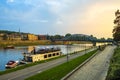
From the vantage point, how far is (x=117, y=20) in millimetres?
58062

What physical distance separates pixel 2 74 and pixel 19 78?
5.12 meters

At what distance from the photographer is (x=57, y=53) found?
83.6m

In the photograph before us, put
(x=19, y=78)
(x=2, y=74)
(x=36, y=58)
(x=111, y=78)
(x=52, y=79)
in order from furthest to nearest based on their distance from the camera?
(x=36, y=58)
(x=2, y=74)
(x=19, y=78)
(x=52, y=79)
(x=111, y=78)

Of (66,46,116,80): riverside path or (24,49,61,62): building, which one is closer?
(66,46,116,80): riverside path

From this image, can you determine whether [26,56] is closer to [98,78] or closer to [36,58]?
[36,58]

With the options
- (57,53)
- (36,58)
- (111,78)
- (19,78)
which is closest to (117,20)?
(36,58)

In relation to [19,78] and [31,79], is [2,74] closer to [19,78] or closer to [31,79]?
[19,78]

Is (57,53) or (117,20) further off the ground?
(117,20)

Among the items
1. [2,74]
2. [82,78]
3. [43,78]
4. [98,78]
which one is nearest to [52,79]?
[43,78]

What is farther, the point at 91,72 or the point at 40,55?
the point at 40,55

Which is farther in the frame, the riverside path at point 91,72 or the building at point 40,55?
the building at point 40,55

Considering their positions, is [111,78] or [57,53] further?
[57,53]

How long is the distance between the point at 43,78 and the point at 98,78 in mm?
6152

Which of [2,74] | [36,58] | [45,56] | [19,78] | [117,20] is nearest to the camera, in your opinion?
[19,78]
